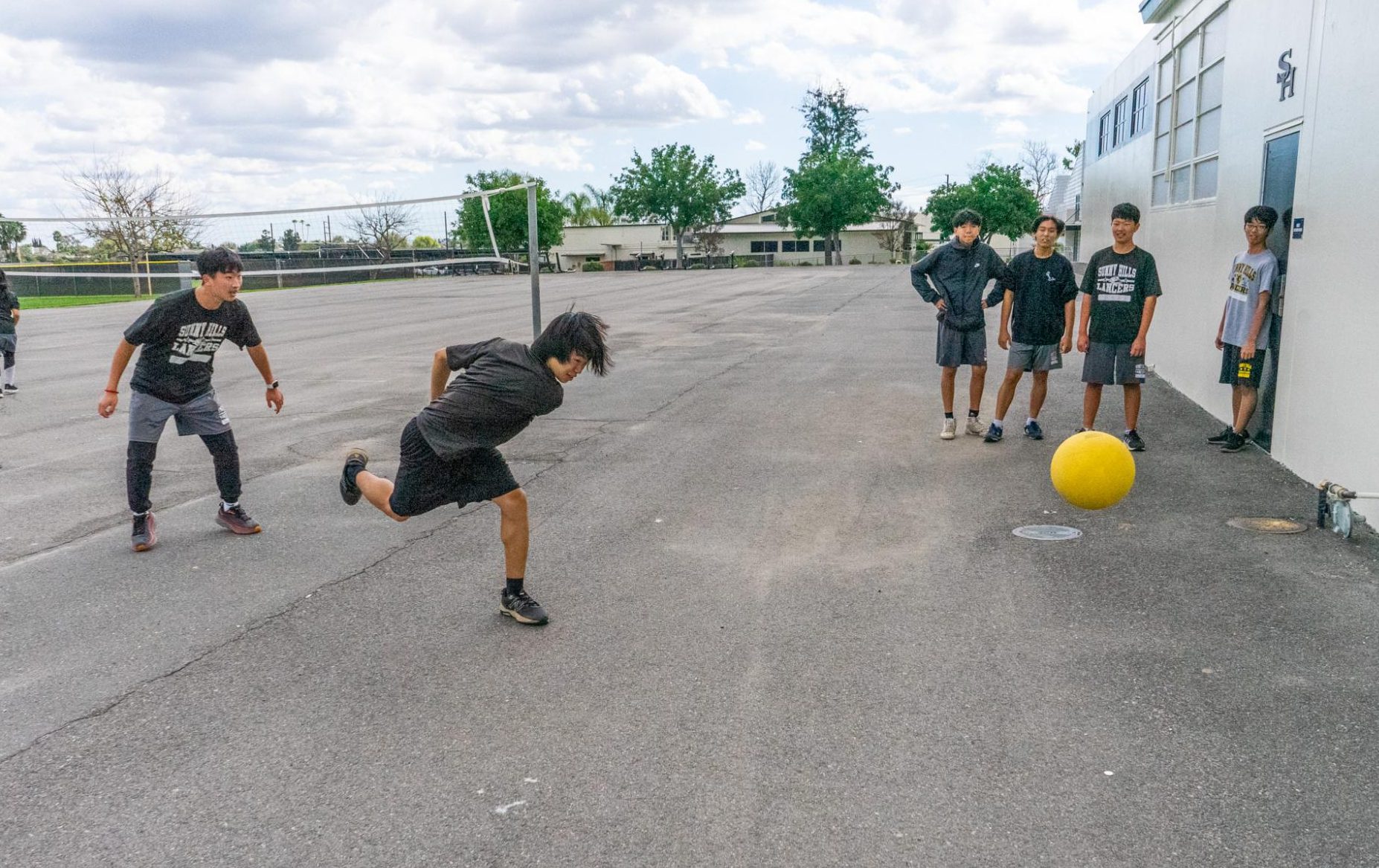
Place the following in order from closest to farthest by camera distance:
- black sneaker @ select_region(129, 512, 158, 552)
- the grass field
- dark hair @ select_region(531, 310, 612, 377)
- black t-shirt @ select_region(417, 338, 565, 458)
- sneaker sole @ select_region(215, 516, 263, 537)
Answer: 1. dark hair @ select_region(531, 310, 612, 377)
2. black t-shirt @ select_region(417, 338, 565, 458)
3. black sneaker @ select_region(129, 512, 158, 552)
4. sneaker sole @ select_region(215, 516, 263, 537)
5. the grass field

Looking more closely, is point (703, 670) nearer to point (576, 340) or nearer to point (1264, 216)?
point (576, 340)

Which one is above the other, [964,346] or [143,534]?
[964,346]

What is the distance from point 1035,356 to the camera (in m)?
9.00

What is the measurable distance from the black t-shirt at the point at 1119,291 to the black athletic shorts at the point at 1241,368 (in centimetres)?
75

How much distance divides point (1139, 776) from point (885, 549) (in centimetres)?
273

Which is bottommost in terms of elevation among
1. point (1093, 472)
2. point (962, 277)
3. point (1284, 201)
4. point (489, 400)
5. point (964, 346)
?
point (1093, 472)

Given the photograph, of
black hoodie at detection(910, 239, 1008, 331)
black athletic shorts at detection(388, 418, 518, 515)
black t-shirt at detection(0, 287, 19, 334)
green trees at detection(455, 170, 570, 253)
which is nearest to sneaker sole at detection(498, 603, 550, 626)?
black athletic shorts at detection(388, 418, 518, 515)

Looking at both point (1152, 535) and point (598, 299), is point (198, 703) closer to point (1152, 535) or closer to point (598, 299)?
point (1152, 535)

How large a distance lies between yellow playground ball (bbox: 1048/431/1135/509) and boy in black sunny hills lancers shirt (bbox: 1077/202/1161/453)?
250cm

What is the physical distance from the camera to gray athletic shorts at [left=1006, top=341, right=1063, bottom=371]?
8961 millimetres

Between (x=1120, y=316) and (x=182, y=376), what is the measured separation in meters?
7.00

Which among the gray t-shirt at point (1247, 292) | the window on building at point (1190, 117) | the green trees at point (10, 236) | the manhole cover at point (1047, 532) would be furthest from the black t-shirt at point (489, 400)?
the green trees at point (10, 236)

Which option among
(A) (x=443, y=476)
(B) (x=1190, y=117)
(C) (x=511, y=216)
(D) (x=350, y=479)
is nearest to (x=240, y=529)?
(D) (x=350, y=479)

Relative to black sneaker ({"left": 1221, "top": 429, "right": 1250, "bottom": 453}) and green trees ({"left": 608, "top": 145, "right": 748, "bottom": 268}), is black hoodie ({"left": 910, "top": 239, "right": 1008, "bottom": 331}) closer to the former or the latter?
black sneaker ({"left": 1221, "top": 429, "right": 1250, "bottom": 453})
